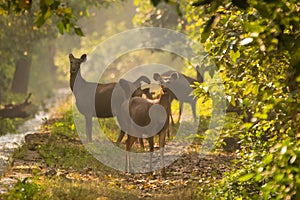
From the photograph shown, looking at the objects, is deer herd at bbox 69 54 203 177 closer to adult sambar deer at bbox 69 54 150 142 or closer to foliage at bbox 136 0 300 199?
adult sambar deer at bbox 69 54 150 142

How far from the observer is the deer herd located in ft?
45.4

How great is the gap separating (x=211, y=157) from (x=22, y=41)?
685 inches

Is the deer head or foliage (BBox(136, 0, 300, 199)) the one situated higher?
the deer head

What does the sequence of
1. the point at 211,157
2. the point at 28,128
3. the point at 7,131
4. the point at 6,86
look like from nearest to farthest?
the point at 211,157 < the point at 7,131 < the point at 28,128 < the point at 6,86

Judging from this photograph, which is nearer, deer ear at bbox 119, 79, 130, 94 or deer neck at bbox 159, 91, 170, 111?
deer neck at bbox 159, 91, 170, 111

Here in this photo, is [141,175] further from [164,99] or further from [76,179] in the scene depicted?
[76,179]

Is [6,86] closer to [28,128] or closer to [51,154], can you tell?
[28,128]

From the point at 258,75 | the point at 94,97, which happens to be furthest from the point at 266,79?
the point at 94,97

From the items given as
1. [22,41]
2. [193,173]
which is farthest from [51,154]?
[22,41]

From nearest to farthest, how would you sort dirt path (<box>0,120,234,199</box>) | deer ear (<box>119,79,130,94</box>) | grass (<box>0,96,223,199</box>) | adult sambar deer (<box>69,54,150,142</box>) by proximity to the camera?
→ grass (<box>0,96,223,199</box>)
dirt path (<box>0,120,234,199</box>)
deer ear (<box>119,79,130,94</box>)
adult sambar deer (<box>69,54,150,142</box>)

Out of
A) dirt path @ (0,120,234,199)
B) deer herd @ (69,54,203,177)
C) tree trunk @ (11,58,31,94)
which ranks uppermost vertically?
tree trunk @ (11,58,31,94)

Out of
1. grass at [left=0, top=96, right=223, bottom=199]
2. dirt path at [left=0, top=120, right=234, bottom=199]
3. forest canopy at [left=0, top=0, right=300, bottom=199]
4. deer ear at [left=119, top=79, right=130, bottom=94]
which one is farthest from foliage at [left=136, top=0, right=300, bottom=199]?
deer ear at [left=119, top=79, right=130, bottom=94]

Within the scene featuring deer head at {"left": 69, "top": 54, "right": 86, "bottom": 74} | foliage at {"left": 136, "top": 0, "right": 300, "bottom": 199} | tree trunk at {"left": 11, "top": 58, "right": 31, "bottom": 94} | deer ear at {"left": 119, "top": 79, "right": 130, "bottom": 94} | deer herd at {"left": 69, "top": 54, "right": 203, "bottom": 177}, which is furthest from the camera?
tree trunk at {"left": 11, "top": 58, "right": 31, "bottom": 94}

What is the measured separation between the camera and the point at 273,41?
236 inches
